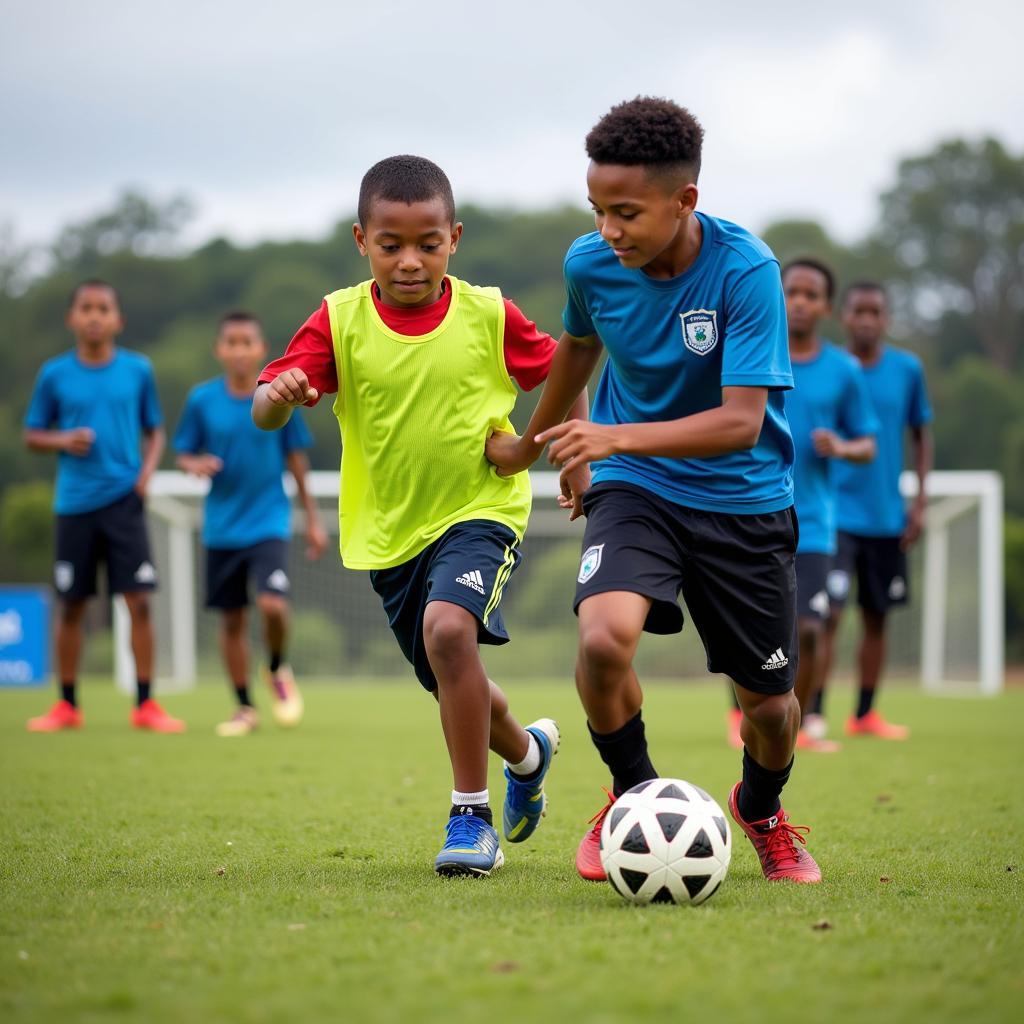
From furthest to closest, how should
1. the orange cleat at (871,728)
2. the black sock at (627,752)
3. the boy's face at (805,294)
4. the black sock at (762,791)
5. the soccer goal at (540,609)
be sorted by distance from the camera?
the soccer goal at (540,609) → the orange cleat at (871,728) → the boy's face at (805,294) → the black sock at (762,791) → the black sock at (627,752)

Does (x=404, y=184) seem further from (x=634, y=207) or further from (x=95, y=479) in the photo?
(x=95, y=479)

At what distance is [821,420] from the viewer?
795 centimetres

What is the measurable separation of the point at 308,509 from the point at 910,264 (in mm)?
30231

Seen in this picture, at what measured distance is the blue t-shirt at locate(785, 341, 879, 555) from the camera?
7.72 meters

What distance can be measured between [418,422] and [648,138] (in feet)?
3.86

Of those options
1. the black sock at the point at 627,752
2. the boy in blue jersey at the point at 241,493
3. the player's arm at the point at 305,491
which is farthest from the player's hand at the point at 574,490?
the boy in blue jersey at the point at 241,493

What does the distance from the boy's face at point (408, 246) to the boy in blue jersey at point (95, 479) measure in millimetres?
4938

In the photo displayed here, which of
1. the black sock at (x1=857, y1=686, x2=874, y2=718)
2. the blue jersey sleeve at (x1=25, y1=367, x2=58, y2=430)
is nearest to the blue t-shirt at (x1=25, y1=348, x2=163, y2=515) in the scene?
the blue jersey sleeve at (x1=25, y1=367, x2=58, y2=430)

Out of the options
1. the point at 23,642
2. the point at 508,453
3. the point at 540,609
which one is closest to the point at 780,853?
the point at 508,453

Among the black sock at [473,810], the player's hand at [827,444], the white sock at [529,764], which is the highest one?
the player's hand at [827,444]

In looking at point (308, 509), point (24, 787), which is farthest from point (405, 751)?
point (24, 787)

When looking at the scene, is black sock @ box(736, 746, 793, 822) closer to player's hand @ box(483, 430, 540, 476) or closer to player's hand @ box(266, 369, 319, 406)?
player's hand @ box(483, 430, 540, 476)

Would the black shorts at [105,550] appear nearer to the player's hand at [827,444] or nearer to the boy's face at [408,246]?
the player's hand at [827,444]

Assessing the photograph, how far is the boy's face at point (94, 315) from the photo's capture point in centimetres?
893
